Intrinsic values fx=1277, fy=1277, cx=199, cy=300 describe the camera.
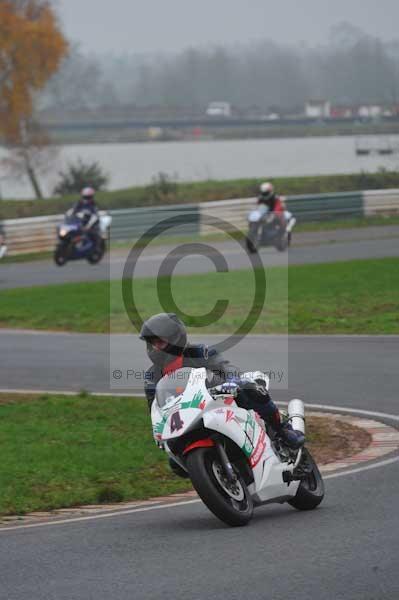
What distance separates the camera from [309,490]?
828cm

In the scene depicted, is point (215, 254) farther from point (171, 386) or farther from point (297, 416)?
point (171, 386)

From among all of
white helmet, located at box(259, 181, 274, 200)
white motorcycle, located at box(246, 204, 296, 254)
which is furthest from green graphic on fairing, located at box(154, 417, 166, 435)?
white helmet, located at box(259, 181, 274, 200)

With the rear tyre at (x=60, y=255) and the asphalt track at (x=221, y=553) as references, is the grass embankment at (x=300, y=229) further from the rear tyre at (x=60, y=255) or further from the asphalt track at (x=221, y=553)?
the asphalt track at (x=221, y=553)

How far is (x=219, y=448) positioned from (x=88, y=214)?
71.3 ft

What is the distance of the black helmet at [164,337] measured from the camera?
773cm

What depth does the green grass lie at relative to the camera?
915cm

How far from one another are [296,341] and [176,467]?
8.90 meters

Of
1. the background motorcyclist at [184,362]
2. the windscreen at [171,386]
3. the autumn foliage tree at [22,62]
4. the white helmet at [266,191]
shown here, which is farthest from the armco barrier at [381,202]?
the windscreen at [171,386]

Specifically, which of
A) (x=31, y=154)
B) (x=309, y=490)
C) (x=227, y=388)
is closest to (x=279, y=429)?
(x=309, y=490)

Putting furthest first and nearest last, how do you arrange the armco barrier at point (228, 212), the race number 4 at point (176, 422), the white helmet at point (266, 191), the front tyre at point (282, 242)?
the armco barrier at point (228, 212), the white helmet at point (266, 191), the front tyre at point (282, 242), the race number 4 at point (176, 422)

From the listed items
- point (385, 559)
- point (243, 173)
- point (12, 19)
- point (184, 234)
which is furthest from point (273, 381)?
point (243, 173)

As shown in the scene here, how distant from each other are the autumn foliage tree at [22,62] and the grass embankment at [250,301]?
102 ft

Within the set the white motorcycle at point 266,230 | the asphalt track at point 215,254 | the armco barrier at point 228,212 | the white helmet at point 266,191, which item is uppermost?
the white helmet at point 266,191

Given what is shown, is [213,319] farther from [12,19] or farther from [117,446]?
[12,19]
